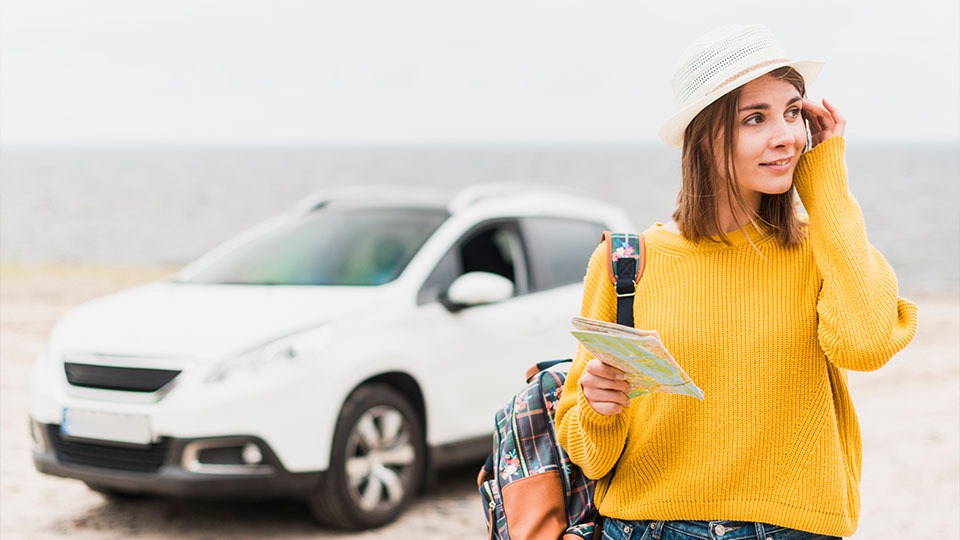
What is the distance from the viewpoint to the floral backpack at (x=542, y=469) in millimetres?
2207

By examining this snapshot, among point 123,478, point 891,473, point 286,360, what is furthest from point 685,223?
point 891,473

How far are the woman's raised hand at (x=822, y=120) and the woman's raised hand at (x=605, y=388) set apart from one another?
2.13ft

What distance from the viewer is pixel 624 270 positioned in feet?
7.20

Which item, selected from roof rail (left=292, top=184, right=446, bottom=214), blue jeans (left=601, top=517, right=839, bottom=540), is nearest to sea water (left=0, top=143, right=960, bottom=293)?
roof rail (left=292, top=184, right=446, bottom=214)

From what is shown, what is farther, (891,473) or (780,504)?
(891,473)

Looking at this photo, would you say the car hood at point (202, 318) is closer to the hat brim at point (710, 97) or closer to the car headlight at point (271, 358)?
the car headlight at point (271, 358)

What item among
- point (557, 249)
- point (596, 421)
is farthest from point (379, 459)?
point (596, 421)

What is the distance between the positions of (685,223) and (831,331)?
356 millimetres

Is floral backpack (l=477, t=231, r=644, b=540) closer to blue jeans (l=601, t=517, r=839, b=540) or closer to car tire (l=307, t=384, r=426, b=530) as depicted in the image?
blue jeans (l=601, t=517, r=839, b=540)

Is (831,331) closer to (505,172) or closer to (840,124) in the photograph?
(840,124)

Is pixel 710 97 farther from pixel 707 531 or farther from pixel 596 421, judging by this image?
pixel 707 531

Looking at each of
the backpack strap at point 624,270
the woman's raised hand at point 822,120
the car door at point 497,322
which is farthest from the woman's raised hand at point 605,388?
the car door at point 497,322

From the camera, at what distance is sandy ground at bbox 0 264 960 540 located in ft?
18.5

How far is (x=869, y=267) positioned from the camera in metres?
2.09
